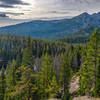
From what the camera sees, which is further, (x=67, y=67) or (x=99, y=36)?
(x=67, y=67)

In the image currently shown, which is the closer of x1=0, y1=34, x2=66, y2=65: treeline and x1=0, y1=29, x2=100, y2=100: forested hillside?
x1=0, y1=29, x2=100, y2=100: forested hillside

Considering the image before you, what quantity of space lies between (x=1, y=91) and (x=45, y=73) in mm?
17251

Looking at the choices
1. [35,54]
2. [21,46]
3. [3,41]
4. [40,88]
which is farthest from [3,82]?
[3,41]

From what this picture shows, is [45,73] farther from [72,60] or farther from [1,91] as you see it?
[72,60]

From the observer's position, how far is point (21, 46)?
545ft

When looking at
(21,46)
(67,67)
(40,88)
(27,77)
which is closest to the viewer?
(27,77)

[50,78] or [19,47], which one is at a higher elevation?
[50,78]

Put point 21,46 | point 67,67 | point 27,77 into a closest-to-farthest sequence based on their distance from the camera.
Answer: point 27,77, point 67,67, point 21,46

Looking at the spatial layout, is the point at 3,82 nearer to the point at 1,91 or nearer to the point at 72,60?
the point at 1,91

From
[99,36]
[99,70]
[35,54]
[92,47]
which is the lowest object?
[35,54]

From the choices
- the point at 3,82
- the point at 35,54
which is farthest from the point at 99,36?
the point at 35,54

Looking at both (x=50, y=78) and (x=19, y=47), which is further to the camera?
(x=19, y=47)

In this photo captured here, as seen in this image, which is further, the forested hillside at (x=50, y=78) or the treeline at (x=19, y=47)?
the treeline at (x=19, y=47)

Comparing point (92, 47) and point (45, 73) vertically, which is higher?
point (92, 47)
